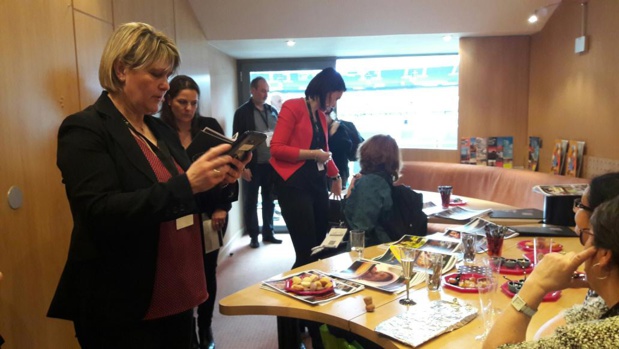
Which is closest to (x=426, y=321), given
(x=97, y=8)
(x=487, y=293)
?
(x=487, y=293)

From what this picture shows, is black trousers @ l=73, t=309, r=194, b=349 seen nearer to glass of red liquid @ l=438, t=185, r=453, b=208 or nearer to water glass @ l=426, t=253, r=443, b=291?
water glass @ l=426, t=253, r=443, b=291

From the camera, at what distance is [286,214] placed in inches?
113

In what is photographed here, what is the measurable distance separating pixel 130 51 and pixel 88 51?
1.38 metres

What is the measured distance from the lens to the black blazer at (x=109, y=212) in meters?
1.19

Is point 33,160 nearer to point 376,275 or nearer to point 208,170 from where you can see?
point 208,170

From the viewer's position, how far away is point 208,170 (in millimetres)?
1268

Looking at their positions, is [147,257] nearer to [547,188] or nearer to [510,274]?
[510,274]

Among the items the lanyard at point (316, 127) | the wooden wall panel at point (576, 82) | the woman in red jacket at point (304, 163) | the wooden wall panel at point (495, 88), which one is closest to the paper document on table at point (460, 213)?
the woman in red jacket at point (304, 163)

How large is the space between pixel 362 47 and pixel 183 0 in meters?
1.88

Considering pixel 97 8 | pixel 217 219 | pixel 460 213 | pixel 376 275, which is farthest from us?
pixel 460 213

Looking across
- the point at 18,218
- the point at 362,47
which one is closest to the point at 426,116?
the point at 362,47

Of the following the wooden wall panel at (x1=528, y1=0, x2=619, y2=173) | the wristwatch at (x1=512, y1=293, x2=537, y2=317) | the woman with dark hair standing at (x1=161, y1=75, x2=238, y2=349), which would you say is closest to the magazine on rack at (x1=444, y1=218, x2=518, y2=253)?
the wristwatch at (x1=512, y1=293, x2=537, y2=317)

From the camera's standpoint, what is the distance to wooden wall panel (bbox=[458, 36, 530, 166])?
15.6 ft

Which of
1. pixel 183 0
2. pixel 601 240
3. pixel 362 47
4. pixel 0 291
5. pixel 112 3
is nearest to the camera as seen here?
pixel 601 240
